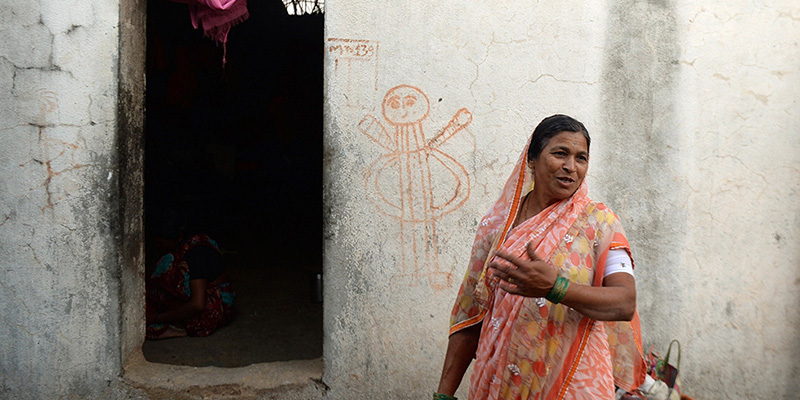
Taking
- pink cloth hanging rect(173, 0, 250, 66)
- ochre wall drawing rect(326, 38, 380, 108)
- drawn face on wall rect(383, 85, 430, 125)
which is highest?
pink cloth hanging rect(173, 0, 250, 66)

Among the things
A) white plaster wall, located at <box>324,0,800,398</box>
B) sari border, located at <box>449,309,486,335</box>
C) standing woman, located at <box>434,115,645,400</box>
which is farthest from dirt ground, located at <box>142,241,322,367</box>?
standing woman, located at <box>434,115,645,400</box>

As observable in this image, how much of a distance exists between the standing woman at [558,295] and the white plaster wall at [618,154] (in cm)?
121

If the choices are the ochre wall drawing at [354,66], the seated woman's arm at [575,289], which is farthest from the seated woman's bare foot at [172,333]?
the seated woman's arm at [575,289]

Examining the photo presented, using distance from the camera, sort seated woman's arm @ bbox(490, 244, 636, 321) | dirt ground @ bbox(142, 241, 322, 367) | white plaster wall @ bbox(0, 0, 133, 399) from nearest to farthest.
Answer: seated woman's arm @ bbox(490, 244, 636, 321)
white plaster wall @ bbox(0, 0, 133, 399)
dirt ground @ bbox(142, 241, 322, 367)

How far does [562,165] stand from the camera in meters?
1.64

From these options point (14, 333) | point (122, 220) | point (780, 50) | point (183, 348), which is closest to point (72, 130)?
point (122, 220)

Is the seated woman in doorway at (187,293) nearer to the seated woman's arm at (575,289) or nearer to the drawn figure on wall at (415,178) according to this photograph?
the drawn figure on wall at (415,178)

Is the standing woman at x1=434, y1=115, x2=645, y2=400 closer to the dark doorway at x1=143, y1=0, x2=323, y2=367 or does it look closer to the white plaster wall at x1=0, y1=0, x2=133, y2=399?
the white plaster wall at x1=0, y1=0, x2=133, y2=399

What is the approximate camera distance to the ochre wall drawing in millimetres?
2877

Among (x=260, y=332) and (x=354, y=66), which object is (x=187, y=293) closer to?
(x=260, y=332)

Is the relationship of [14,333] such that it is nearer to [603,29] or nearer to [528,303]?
[528,303]

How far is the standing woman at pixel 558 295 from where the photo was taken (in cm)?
146

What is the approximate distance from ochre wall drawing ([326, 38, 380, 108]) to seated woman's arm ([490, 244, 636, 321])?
5.43ft

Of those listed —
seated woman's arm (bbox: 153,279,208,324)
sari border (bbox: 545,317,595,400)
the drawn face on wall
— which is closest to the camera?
sari border (bbox: 545,317,595,400)
